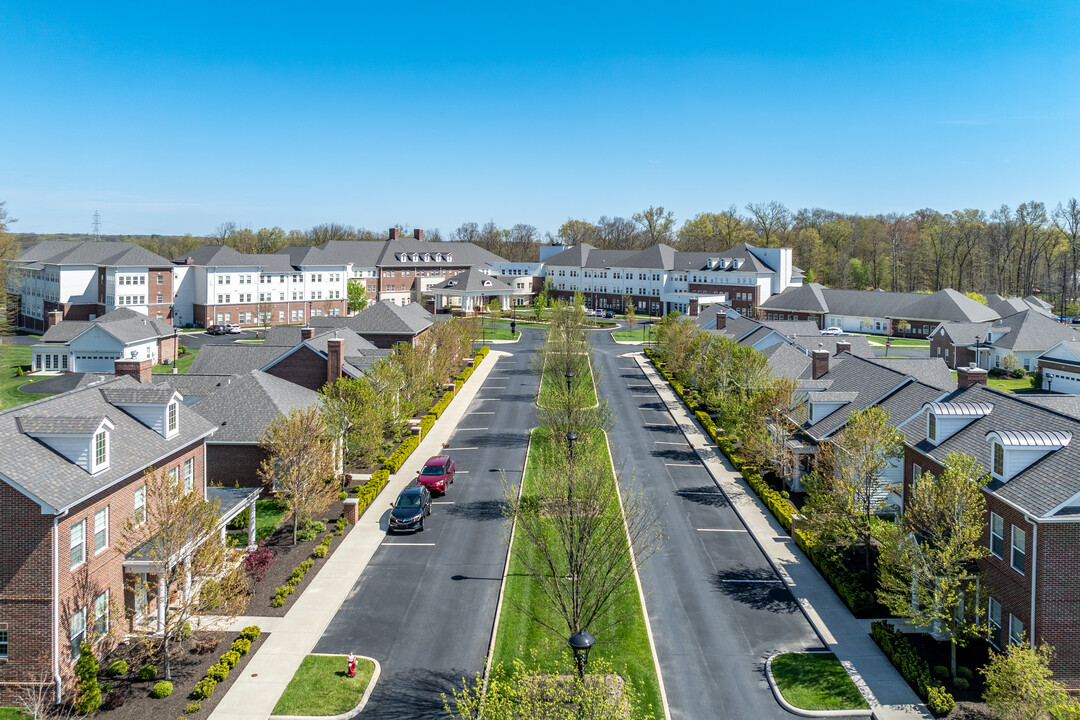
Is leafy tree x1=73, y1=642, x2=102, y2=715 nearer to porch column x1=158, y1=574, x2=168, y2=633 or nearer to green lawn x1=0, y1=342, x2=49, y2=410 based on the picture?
porch column x1=158, y1=574, x2=168, y2=633

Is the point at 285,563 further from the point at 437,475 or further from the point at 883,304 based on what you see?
the point at 883,304

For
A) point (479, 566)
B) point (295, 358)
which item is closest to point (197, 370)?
point (295, 358)

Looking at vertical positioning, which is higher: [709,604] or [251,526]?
[251,526]

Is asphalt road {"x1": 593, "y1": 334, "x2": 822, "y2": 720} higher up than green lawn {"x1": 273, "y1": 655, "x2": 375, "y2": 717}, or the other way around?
asphalt road {"x1": 593, "y1": 334, "x2": 822, "y2": 720}

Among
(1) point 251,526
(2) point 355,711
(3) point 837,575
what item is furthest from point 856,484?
(1) point 251,526

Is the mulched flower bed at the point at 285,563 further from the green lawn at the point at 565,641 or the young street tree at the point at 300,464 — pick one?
the green lawn at the point at 565,641

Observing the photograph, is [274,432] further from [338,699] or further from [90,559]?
[338,699]

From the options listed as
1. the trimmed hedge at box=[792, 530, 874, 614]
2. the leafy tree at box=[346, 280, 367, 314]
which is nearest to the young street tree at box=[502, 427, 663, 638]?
the trimmed hedge at box=[792, 530, 874, 614]
